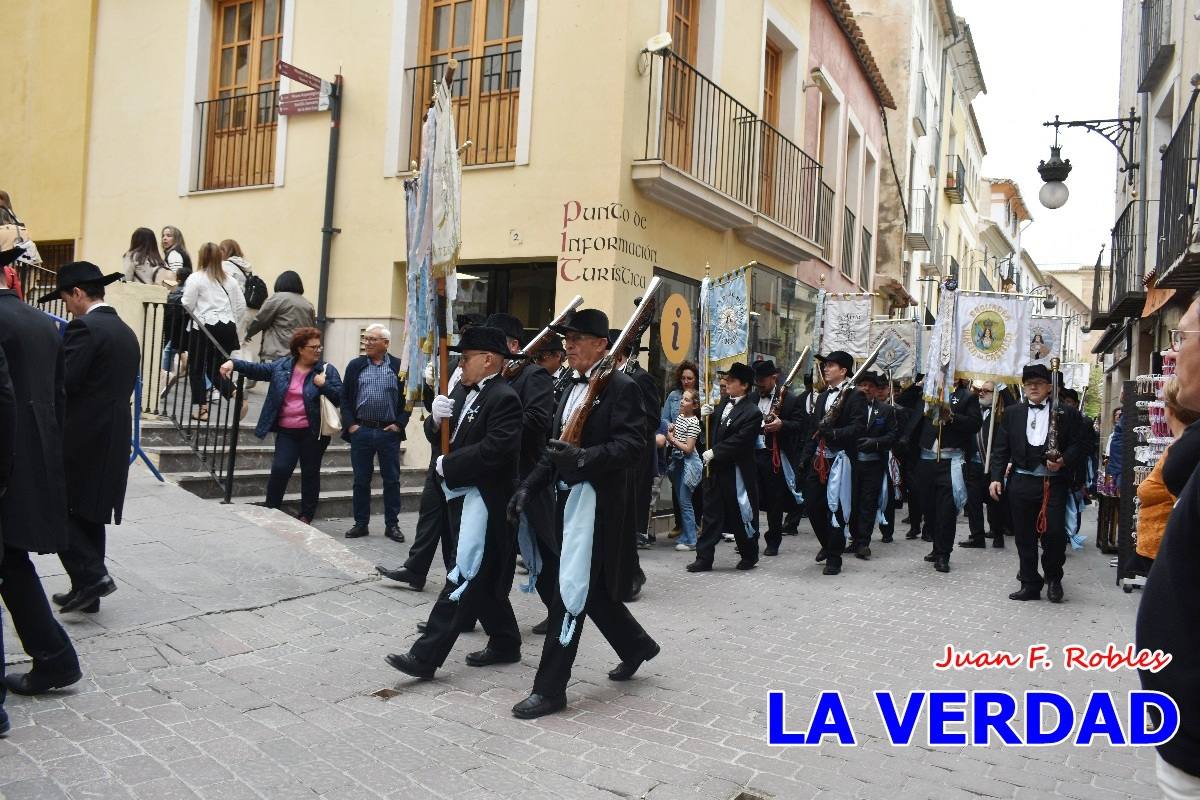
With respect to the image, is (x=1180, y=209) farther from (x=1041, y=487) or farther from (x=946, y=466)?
(x=1041, y=487)

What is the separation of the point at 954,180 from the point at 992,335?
76.2 ft

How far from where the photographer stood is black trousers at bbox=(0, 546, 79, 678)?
178 inches

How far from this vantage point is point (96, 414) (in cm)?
572

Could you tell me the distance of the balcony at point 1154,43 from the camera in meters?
13.5

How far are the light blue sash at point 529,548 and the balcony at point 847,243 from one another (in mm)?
14568

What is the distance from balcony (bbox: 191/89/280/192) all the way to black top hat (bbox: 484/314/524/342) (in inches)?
309

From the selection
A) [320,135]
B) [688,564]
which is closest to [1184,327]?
[688,564]

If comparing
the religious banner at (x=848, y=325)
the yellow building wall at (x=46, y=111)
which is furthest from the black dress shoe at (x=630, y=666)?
the yellow building wall at (x=46, y=111)

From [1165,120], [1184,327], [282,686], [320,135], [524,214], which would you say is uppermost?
[1165,120]

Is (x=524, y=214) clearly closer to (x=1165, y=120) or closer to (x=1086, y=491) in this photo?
(x=1086, y=491)

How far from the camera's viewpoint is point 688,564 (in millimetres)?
9148

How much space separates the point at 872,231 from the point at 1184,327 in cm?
2039

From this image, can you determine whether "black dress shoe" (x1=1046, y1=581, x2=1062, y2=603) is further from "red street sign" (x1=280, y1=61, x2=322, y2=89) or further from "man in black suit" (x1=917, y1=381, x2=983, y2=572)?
"red street sign" (x1=280, y1=61, x2=322, y2=89)

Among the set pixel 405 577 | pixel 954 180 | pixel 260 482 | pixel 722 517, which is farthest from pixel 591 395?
pixel 954 180
